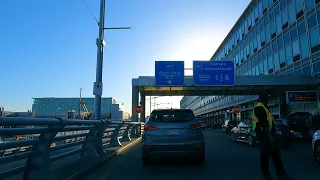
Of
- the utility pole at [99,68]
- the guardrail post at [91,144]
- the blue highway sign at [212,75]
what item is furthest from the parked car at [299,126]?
the guardrail post at [91,144]

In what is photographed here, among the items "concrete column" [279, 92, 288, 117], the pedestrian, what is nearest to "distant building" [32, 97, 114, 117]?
"concrete column" [279, 92, 288, 117]

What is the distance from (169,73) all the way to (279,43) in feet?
47.0

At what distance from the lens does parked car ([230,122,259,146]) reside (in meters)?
14.2

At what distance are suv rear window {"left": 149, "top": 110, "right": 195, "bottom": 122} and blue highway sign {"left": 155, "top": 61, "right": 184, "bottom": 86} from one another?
18.0m

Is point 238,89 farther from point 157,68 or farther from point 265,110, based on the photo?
point 265,110

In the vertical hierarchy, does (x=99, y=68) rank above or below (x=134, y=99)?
above

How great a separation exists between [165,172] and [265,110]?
2.88 meters

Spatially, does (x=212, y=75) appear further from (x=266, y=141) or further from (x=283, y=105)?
(x=266, y=141)

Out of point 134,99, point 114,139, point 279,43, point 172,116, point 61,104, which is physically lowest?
point 114,139

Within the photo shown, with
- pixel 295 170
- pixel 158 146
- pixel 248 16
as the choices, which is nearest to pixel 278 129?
pixel 295 170

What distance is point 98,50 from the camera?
1352 cm

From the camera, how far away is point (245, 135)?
49.7 ft

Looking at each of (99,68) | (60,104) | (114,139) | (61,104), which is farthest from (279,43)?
(60,104)

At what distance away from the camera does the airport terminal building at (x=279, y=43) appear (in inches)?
1033
